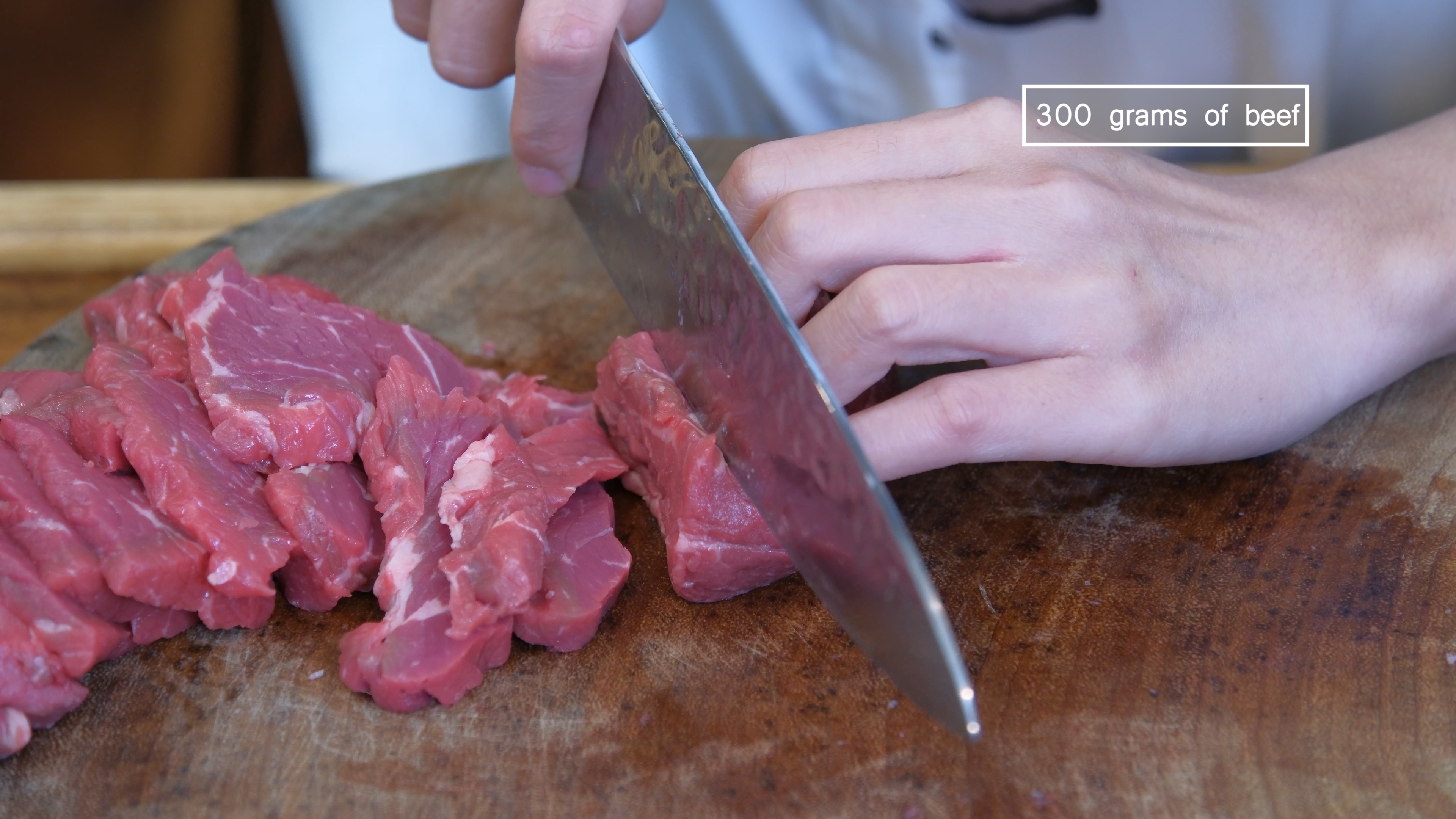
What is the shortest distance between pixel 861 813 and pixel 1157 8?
2706 millimetres

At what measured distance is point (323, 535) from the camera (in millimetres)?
2061

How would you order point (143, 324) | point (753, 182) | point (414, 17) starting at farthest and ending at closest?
point (414, 17) → point (143, 324) → point (753, 182)

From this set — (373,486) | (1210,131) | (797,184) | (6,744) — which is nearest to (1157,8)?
(1210,131)

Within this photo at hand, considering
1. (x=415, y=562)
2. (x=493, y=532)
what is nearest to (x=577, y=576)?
(x=493, y=532)

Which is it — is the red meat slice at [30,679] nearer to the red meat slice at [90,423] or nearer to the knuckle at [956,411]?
the red meat slice at [90,423]

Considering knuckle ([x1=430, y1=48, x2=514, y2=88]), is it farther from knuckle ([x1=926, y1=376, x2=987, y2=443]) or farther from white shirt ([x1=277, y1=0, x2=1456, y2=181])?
knuckle ([x1=926, y1=376, x2=987, y2=443])

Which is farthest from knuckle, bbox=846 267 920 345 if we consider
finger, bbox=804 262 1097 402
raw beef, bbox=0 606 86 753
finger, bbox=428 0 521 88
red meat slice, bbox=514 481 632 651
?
raw beef, bbox=0 606 86 753

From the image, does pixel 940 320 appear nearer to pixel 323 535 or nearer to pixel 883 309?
pixel 883 309

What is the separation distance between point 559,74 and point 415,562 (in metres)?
1.05

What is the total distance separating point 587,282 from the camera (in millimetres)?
3119

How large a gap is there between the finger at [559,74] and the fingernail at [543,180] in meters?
0.04

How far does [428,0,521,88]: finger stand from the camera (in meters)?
2.75

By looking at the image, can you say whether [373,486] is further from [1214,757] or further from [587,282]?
[1214,757]

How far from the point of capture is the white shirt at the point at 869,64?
334cm
